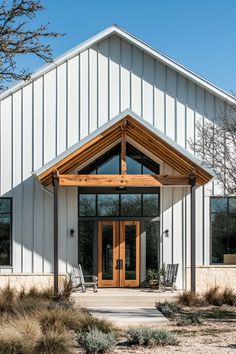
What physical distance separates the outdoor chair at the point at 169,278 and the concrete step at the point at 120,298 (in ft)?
1.75

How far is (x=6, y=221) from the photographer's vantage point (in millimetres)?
23516

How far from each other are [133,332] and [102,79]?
45.1 feet

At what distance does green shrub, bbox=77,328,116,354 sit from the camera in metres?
10.7

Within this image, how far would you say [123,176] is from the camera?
2141cm

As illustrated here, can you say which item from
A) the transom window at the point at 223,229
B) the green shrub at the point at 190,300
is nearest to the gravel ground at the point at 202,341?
the green shrub at the point at 190,300

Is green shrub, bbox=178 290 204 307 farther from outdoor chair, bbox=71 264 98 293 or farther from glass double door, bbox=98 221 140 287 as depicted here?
glass double door, bbox=98 221 140 287

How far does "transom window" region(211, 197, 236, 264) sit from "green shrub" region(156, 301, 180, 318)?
5.91 meters

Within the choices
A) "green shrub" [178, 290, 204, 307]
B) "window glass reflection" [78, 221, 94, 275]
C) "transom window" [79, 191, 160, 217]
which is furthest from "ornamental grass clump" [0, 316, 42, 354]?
"transom window" [79, 191, 160, 217]

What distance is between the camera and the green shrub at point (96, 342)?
1067 cm

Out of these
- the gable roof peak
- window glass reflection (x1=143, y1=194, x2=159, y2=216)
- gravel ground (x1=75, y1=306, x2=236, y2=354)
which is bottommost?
gravel ground (x1=75, y1=306, x2=236, y2=354)

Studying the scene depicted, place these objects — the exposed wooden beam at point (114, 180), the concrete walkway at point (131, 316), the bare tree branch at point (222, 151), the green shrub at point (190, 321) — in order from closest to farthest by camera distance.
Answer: the green shrub at point (190, 321) → the concrete walkway at point (131, 316) → the bare tree branch at point (222, 151) → the exposed wooden beam at point (114, 180)

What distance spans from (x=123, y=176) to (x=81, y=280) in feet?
13.6

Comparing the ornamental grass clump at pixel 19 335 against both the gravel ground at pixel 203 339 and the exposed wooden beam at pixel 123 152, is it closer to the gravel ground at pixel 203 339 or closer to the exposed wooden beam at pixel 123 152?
the gravel ground at pixel 203 339

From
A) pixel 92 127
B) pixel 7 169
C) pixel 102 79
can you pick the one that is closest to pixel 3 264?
pixel 7 169
